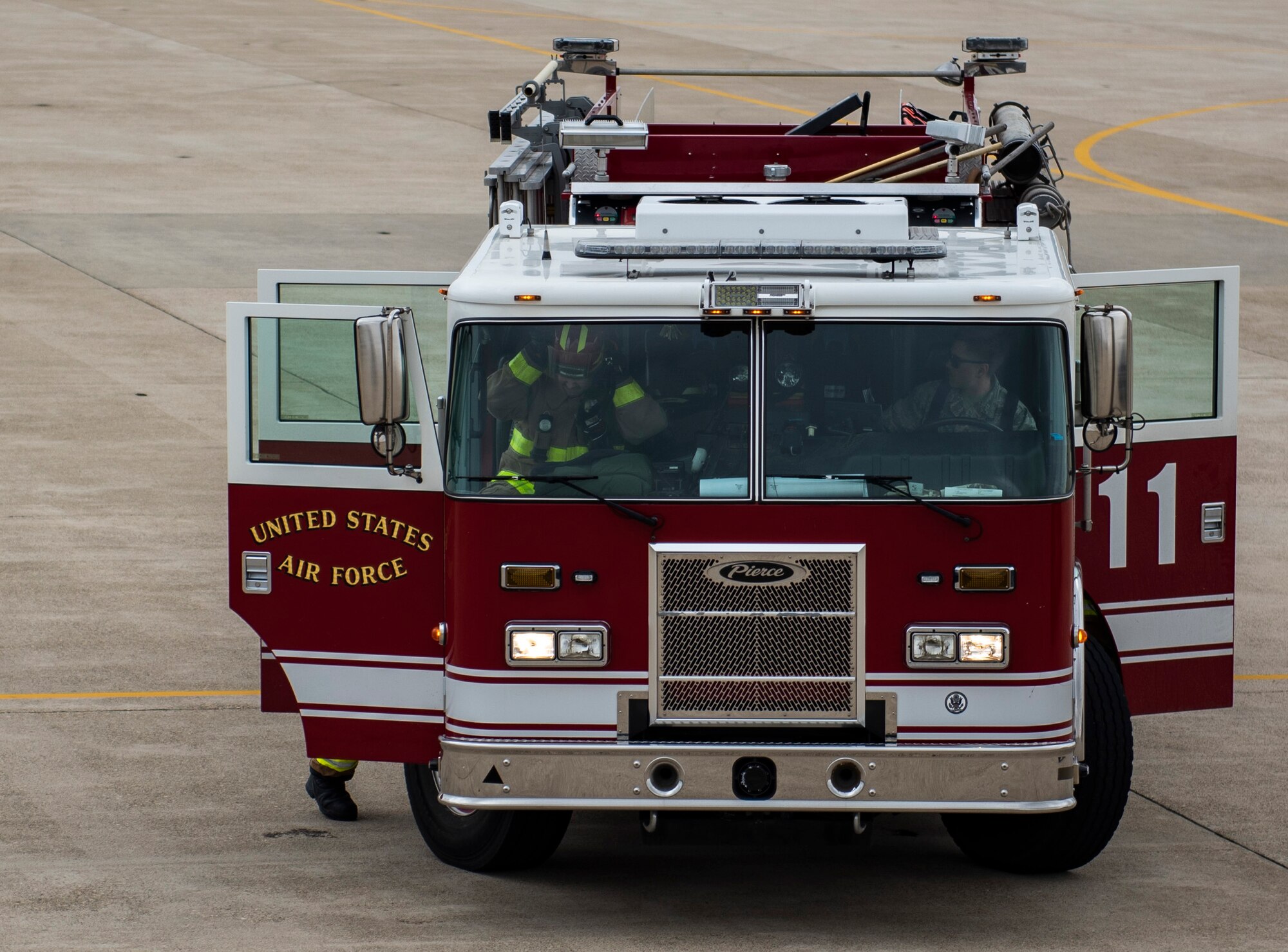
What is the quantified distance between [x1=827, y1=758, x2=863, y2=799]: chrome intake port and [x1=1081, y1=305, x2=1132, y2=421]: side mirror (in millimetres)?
1649

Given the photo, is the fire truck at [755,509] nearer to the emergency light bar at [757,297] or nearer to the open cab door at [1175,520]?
the emergency light bar at [757,297]

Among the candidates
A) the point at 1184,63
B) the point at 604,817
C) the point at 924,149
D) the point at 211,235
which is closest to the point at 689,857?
the point at 604,817

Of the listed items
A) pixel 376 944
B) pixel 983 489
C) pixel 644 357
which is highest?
pixel 644 357

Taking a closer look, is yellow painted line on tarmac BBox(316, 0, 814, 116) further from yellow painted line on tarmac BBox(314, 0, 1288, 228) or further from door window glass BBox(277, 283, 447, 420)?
door window glass BBox(277, 283, 447, 420)

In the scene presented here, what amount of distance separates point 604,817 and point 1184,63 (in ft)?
106

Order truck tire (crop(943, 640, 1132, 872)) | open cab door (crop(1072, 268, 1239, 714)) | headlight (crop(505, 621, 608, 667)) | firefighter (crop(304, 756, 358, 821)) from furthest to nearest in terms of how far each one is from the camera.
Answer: firefighter (crop(304, 756, 358, 821))
open cab door (crop(1072, 268, 1239, 714))
truck tire (crop(943, 640, 1132, 872))
headlight (crop(505, 621, 608, 667))

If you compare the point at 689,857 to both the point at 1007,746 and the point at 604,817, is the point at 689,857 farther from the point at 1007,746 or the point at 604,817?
the point at 1007,746

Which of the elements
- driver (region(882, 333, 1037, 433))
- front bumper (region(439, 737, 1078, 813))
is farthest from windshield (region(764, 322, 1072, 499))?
front bumper (region(439, 737, 1078, 813))

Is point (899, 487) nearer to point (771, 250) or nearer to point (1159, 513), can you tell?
Answer: point (771, 250)

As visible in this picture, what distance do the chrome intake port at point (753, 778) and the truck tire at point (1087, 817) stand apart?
1144mm

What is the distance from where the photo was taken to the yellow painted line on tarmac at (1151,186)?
26219 mm

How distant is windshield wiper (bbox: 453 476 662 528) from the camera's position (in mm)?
7781

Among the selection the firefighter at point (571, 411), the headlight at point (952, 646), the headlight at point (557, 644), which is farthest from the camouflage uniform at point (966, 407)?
the headlight at point (557, 644)

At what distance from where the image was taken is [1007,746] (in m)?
7.88
